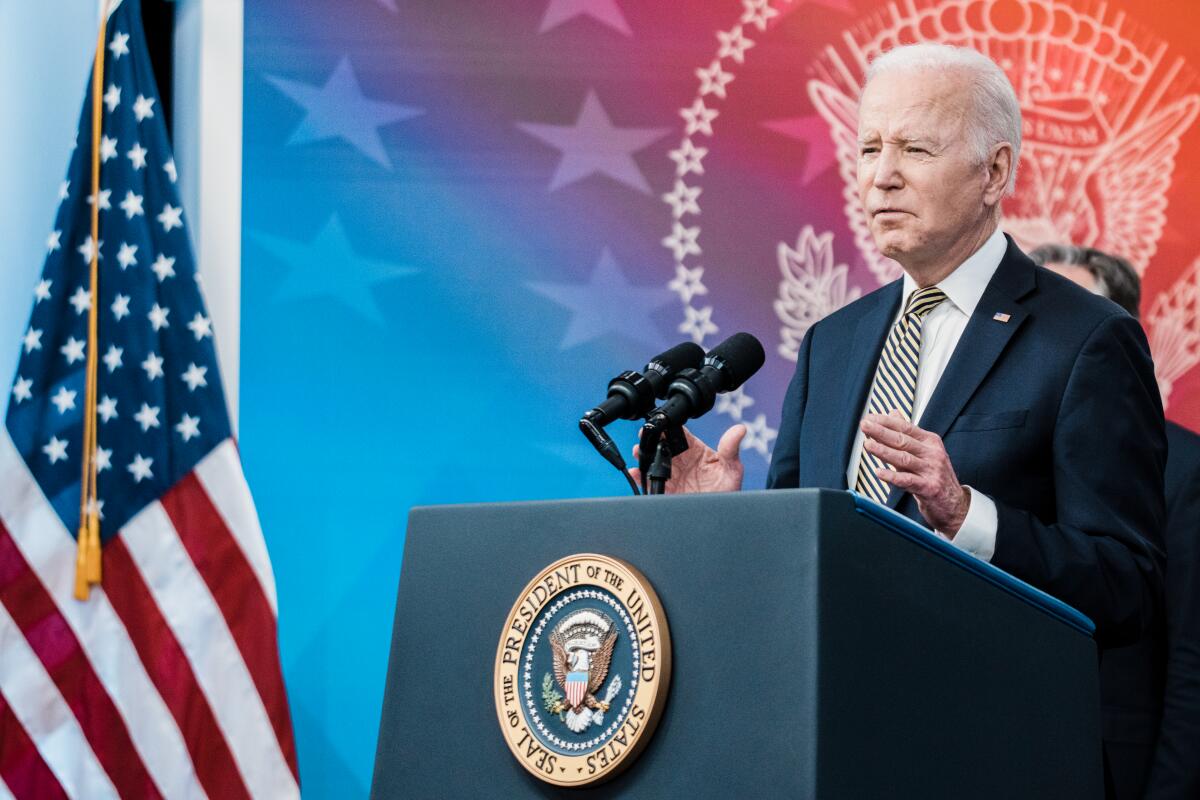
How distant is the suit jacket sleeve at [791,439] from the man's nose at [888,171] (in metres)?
0.35

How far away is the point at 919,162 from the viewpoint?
193 centimetres

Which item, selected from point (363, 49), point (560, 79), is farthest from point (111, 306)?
point (560, 79)

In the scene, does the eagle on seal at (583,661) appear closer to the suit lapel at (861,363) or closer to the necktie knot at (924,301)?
the suit lapel at (861,363)

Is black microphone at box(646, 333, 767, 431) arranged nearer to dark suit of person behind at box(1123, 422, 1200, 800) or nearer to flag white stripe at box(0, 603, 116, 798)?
dark suit of person behind at box(1123, 422, 1200, 800)

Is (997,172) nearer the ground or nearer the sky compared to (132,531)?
nearer the sky

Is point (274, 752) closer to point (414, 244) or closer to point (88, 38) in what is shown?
point (414, 244)

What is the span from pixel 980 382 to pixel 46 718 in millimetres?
2221

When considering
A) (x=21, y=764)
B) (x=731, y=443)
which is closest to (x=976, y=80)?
(x=731, y=443)

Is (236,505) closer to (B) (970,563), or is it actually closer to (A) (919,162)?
(A) (919,162)

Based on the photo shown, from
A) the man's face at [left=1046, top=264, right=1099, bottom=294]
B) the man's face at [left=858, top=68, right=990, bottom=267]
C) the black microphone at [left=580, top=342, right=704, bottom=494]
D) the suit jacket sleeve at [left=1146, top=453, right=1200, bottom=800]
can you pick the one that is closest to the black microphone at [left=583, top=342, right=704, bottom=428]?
the black microphone at [left=580, top=342, right=704, bottom=494]

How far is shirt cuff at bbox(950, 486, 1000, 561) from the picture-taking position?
4.93ft

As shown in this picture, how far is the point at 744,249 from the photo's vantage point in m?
3.78

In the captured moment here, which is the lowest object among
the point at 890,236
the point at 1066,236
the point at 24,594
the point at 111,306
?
the point at 24,594

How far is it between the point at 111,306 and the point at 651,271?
1355 mm
